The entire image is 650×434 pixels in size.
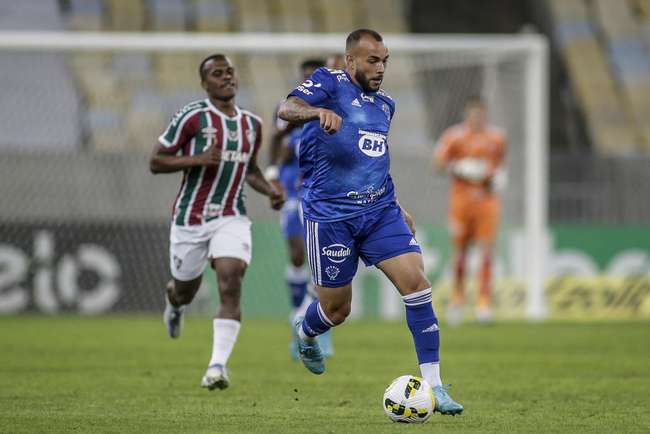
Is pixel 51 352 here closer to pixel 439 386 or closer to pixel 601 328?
pixel 439 386

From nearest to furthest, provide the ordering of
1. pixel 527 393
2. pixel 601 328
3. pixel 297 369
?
1. pixel 527 393
2. pixel 297 369
3. pixel 601 328

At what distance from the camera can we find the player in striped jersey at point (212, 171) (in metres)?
8.41

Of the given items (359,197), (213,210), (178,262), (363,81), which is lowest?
(178,262)

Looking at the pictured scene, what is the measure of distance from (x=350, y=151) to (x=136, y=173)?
32.4 feet

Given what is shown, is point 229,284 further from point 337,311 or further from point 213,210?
point 337,311

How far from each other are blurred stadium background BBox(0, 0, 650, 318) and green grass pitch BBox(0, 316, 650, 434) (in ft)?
5.66

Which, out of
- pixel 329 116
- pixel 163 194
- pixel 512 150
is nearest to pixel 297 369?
pixel 329 116

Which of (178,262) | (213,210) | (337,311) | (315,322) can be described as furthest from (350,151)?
(178,262)

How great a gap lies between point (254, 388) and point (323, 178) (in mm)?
1978

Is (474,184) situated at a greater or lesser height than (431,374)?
greater

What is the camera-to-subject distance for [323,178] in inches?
273

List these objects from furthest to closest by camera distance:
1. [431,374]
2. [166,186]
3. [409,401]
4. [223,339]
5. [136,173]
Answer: [166,186], [136,173], [223,339], [431,374], [409,401]

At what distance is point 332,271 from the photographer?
22.8ft

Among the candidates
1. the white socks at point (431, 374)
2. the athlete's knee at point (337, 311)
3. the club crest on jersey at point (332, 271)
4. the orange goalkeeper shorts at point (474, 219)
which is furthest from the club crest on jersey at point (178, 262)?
the orange goalkeeper shorts at point (474, 219)
